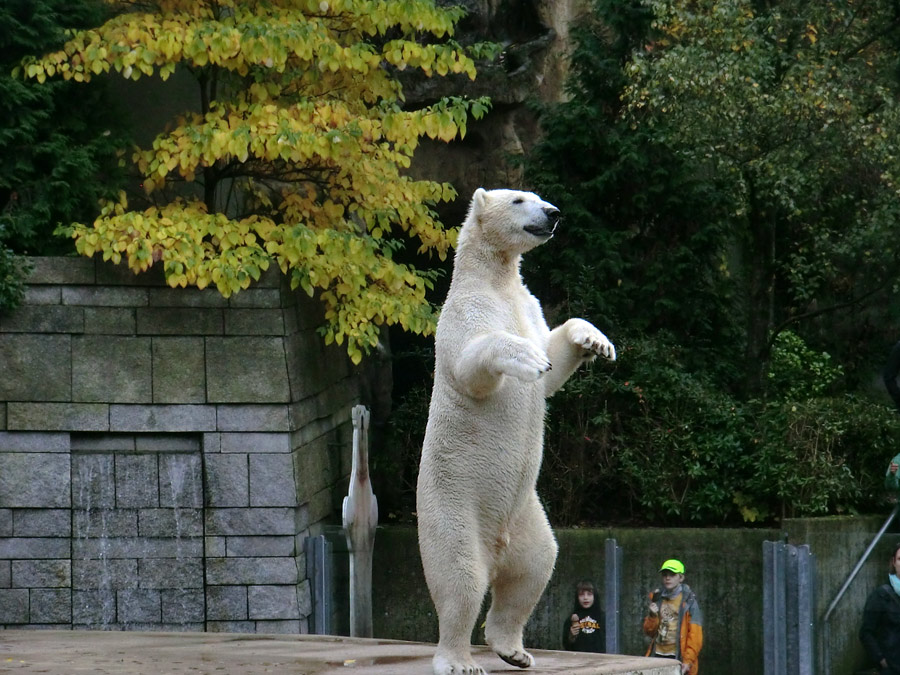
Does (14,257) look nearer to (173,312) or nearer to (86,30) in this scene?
(173,312)

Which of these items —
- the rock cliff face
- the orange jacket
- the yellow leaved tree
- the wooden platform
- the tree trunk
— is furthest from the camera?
the rock cliff face

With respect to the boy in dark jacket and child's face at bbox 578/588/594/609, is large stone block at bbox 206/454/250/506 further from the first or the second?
the boy in dark jacket

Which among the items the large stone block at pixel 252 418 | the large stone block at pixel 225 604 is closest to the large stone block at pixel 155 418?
the large stone block at pixel 252 418

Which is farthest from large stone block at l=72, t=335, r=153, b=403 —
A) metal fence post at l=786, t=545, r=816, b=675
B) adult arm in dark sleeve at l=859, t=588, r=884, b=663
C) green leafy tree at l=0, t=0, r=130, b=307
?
adult arm in dark sleeve at l=859, t=588, r=884, b=663

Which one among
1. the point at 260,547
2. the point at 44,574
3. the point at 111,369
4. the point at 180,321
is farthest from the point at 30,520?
the point at 180,321

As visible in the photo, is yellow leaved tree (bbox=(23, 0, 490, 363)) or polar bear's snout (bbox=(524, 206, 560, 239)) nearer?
polar bear's snout (bbox=(524, 206, 560, 239))

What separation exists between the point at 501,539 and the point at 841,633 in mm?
4708

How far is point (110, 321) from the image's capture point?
29.3 feet

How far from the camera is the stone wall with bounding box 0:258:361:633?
29.0ft

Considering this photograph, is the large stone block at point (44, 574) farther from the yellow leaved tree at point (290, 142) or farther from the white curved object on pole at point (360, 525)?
the yellow leaved tree at point (290, 142)

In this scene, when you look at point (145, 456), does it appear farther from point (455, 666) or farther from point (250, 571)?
point (455, 666)

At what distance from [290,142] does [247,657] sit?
3728 millimetres

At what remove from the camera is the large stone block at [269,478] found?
8.99 meters

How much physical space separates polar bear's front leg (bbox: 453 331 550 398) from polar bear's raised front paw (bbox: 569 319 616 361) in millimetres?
338
